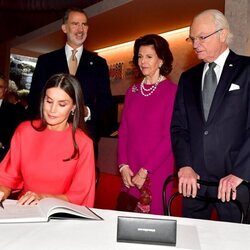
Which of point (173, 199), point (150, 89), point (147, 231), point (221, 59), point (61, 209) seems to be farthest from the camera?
point (173, 199)

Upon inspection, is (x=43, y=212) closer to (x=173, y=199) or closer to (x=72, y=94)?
(x=72, y=94)

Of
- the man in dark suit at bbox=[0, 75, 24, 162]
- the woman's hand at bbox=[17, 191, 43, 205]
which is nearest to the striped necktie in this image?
the man in dark suit at bbox=[0, 75, 24, 162]

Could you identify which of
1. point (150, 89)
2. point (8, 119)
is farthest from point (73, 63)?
point (8, 119)

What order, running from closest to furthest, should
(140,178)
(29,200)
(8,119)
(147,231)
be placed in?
(147,231), (29,200), (140,178), (8,119)

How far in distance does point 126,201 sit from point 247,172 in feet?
2.25

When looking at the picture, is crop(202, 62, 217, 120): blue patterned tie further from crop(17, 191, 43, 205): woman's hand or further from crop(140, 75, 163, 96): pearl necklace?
crop(17, 191, 43, 205): woman's hand

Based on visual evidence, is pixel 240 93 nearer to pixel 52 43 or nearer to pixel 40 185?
pixel 40 185

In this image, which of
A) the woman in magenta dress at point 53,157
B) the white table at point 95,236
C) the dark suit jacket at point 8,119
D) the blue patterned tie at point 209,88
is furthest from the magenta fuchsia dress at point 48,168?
the dark suit jacket at point 8,119

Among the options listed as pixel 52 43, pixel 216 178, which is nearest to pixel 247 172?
pixel 216 178

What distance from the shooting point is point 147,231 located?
3.72 ft

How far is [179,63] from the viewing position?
252 inches

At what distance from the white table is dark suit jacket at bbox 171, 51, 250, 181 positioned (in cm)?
64

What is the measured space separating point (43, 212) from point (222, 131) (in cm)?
106

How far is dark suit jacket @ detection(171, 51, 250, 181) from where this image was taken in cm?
200
